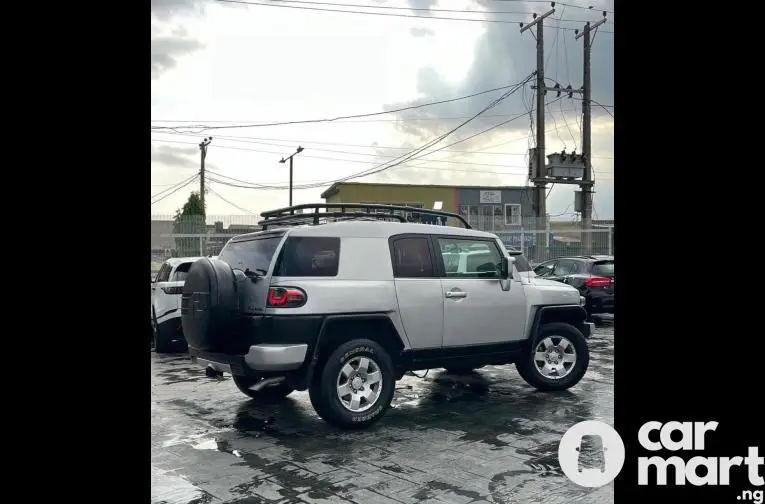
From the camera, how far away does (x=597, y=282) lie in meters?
14.2

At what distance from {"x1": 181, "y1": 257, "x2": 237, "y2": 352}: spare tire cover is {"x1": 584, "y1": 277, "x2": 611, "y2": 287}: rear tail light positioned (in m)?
9.93

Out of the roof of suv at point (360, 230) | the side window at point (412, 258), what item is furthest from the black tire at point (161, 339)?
the side window at point (412, 258)

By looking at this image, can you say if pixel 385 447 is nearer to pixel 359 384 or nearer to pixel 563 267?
pixel 359 384

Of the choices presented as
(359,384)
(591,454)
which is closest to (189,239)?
(359,384)

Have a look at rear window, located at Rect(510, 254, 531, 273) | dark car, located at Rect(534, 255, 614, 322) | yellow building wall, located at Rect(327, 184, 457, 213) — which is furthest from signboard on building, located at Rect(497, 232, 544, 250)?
yellow building wall, located at Rect(327, 184, 457, 213)

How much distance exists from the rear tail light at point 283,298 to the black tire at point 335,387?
2.02ft

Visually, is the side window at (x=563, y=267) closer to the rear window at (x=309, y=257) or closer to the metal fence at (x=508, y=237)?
the metal fence at (x=508, y=237)

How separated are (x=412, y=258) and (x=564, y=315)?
7.39 ft

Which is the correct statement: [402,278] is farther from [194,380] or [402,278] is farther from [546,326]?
[194,380]
